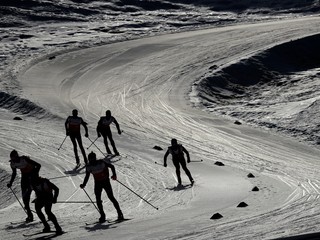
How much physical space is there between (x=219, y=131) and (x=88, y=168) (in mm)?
15164

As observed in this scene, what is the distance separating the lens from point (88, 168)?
17812 mm

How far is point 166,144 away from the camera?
1179 inches

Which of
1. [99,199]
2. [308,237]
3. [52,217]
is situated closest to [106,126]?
[99,199]

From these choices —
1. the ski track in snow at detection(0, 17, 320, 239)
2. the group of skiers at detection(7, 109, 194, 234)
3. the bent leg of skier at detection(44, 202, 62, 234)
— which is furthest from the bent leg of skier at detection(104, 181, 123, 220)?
the bent leg of skier at detection(44, 202, 62, 234)

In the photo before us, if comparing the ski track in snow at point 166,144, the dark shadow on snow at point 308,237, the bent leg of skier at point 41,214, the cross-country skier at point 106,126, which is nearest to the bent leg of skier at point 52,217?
the bent leg of skier at point 41,214

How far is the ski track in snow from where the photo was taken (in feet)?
58.1

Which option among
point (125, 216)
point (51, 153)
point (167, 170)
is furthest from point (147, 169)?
point (125, 216)

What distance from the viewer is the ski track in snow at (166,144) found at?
698 inches

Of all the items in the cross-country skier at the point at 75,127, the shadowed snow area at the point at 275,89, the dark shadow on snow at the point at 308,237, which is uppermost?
the dark shadow on snow at the point at 308,237

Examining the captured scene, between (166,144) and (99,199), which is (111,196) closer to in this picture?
(99,199)

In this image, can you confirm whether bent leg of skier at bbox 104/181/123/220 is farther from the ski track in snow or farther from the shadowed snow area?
the shadowed snow area

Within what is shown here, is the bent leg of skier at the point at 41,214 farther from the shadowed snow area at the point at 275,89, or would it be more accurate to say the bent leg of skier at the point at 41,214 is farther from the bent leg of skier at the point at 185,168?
the shadowed snow area at the point at 275,89

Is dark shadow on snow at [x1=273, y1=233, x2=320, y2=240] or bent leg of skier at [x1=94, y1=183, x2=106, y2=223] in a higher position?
dark shadow on snow at [x1=273, y1=233, x2=320, y2=240]

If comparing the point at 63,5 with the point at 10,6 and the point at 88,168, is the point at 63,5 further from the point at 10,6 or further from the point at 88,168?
the point at 88,168
